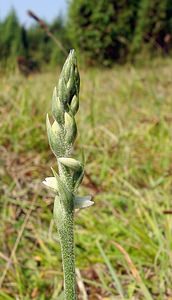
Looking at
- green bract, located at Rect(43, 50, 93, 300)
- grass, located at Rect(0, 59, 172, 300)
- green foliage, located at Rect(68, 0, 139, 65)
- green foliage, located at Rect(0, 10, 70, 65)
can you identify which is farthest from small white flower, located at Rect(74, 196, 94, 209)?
green foliage, located at Rect(0, 10, 70, 65)

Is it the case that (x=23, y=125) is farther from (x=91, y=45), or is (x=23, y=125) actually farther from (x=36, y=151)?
(x=91, y=45)

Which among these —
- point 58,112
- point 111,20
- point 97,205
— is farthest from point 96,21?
point 58,112

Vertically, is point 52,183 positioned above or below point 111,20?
below

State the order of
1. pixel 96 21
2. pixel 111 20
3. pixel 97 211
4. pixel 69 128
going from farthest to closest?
pixel 111 20
pixel 96 21
pixel 97 211
pixel 69 128

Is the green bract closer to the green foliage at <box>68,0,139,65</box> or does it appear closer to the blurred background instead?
the blurred background

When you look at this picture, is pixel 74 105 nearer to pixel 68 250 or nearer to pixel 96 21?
pixel 68 250

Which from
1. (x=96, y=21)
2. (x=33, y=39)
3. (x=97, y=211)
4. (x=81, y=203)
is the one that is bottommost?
(x=97, y=211)

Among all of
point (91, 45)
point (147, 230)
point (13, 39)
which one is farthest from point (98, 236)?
point (13, 39)

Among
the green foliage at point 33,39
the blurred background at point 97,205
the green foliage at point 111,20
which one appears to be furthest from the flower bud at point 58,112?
the green foliage at point 33,39
